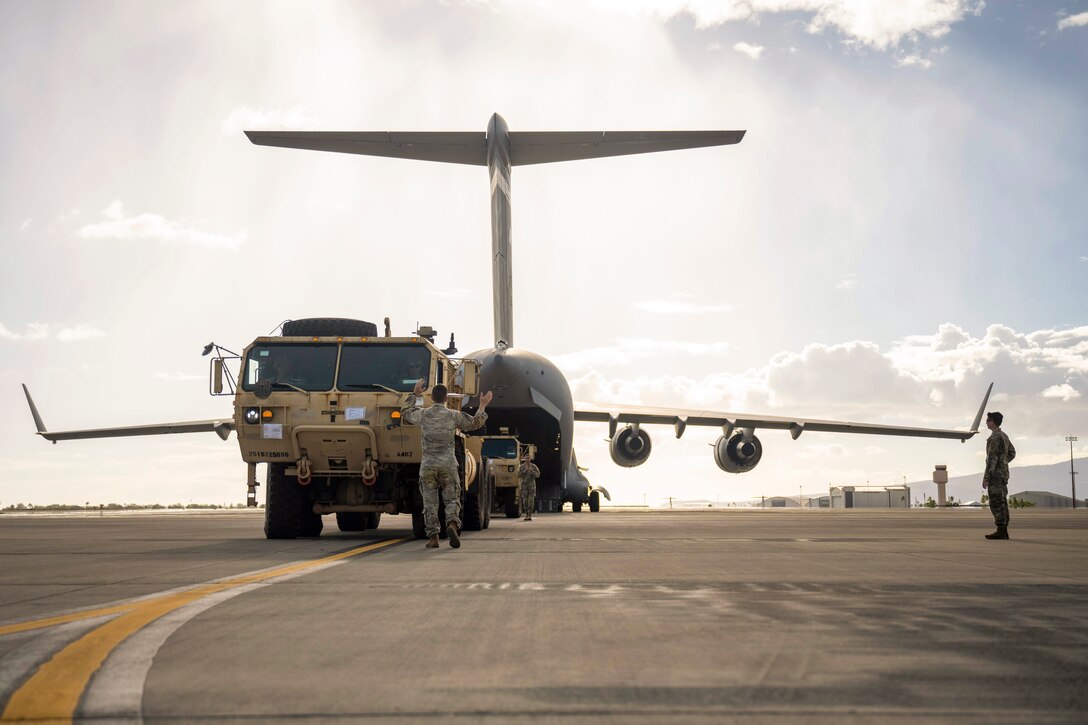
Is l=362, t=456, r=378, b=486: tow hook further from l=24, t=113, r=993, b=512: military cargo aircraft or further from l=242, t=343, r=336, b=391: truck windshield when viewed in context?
l=24, t=113, r=993, b=512: military cargo aircraft

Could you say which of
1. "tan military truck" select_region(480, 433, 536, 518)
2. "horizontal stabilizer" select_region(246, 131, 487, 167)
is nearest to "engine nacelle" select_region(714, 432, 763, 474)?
"tan military truck" select_region(480, 433, 536, 518)

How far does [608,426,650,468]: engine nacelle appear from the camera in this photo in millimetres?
36938

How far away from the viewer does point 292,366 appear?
1434cm

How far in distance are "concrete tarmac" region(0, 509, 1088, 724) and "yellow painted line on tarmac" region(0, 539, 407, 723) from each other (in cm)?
1

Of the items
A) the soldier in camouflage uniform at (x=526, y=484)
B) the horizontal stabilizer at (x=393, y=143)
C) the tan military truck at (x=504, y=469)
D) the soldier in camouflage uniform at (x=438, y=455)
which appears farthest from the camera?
the horizontal stabilizer at (x=393, y=143)

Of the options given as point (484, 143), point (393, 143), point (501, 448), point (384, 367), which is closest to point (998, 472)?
point (384, 367)

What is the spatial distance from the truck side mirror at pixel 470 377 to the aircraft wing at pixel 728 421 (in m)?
21.8

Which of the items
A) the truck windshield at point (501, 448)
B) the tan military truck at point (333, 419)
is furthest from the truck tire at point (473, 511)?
the truck windshield at point (501, 448)

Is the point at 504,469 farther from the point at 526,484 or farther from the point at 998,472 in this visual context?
the point at 998,472

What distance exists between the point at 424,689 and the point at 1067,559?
8331 millimetres

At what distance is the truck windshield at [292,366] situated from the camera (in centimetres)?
1421

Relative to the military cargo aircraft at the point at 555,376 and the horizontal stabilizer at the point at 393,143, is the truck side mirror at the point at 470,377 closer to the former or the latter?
the military cargo aircraft at the point at 555,376

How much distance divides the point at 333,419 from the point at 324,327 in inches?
81.1

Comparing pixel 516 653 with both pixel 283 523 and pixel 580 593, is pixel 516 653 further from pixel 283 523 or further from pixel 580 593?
pixel 283 523
